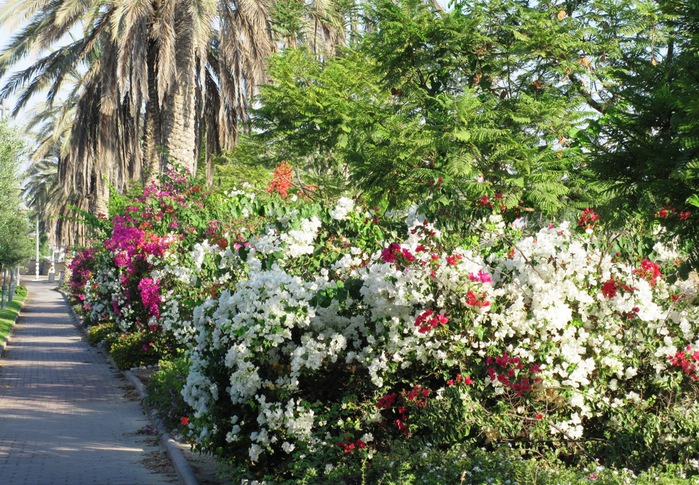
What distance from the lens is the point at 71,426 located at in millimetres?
10602

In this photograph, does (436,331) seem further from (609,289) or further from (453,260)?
(609,289)

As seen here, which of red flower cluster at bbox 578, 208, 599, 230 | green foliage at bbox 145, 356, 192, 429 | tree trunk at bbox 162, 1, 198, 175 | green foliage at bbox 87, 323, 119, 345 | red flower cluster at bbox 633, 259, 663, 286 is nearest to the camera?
red flower cluster at bbox 633, 259, 663, 286

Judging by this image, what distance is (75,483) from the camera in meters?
7.65

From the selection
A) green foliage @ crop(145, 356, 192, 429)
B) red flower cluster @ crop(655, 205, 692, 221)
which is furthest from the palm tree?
red flower cluster @ crop(655, 205, 692, 221)

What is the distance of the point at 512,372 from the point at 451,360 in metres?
0.46

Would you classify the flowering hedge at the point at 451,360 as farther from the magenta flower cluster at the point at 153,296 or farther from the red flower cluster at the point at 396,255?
the magenta flower cluster at the point at 153,296

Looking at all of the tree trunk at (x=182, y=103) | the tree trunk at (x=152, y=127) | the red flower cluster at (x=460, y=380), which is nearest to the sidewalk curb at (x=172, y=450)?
the red flower cluster at (x=460, y=380)

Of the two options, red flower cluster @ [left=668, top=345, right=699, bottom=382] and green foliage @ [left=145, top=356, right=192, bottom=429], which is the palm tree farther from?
red flower cluster @ [left=668, top=345, right=699, bottom=382]

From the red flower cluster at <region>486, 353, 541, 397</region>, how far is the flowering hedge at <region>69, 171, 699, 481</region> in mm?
12

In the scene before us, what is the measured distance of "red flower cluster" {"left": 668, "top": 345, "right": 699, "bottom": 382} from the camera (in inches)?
254

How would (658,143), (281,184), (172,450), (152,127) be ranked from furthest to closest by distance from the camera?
1. (152,127)
2. (281,184)
3. (172,450)
4. (658,143)

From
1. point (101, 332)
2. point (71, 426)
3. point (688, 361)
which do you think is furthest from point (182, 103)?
point (688, 361)

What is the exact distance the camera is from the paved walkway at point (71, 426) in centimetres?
808

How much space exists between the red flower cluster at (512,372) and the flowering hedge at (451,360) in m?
0.01
